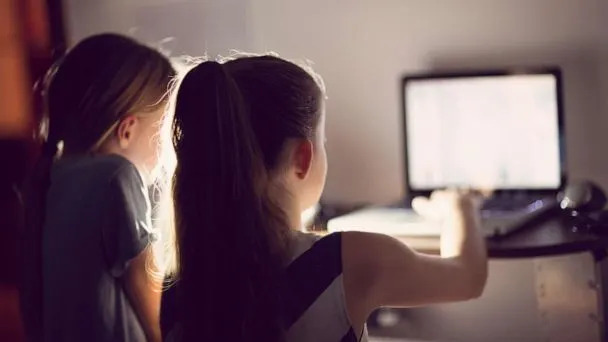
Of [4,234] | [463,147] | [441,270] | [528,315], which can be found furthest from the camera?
[4,234]

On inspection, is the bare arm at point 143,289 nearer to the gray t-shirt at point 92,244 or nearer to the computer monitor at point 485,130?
the gray t-shirt at point 92,244

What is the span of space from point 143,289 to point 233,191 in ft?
1.11

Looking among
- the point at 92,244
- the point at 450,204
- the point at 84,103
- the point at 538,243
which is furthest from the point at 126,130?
the point at 538,243

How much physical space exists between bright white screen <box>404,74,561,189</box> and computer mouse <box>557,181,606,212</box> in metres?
0.13

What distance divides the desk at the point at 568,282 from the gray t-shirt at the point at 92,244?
0.56 meters

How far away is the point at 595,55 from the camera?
6.15 ft

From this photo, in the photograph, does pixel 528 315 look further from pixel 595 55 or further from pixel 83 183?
pixel 83 183

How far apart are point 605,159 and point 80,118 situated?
119 centimetres

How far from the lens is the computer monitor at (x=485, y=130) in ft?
5.95

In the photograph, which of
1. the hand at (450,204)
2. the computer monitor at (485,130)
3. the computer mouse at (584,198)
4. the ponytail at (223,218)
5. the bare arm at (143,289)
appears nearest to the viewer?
the ponytail at (223,218)

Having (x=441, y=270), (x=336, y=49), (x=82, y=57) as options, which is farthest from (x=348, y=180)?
(x=441, y=270)

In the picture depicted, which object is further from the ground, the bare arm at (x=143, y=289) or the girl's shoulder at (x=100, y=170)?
Answer: the girl's shoulder at (x=100, y=170)

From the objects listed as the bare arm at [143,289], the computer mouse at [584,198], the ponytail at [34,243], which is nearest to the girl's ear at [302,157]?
the bare arm at [143,289]

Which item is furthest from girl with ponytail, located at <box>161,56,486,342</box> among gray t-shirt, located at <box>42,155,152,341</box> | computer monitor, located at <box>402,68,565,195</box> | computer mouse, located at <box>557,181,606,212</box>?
computer monitor, located at <box>402,68,565,195</box>
